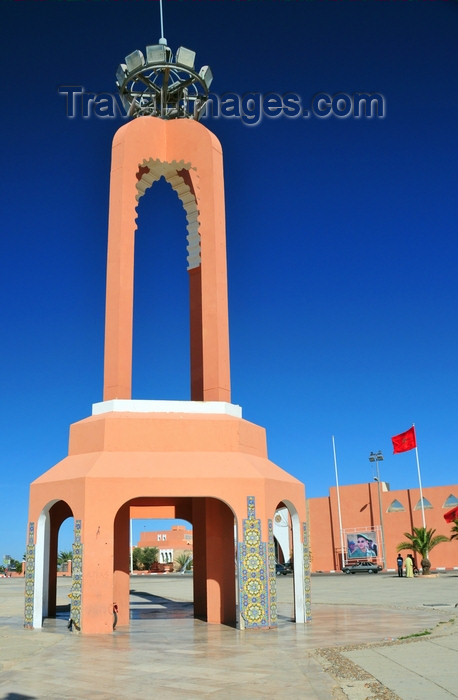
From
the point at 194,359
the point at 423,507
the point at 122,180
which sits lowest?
the point at 423,507

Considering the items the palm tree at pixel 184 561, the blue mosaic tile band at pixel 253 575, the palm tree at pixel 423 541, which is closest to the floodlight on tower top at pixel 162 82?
the blue mosaic tile band at pixel 253 575

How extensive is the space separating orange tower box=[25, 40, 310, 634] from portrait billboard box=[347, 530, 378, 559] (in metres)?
28.6

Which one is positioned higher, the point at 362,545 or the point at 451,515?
the point at 451,515

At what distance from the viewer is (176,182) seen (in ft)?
61.7

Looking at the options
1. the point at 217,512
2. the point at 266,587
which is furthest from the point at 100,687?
the point at 217,512

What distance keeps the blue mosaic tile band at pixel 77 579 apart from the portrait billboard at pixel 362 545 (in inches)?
1330

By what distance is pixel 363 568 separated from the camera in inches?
1658

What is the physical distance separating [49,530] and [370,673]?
9.63 meters

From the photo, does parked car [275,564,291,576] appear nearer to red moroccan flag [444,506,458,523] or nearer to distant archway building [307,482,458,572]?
distant archway building [307,482,458,572]

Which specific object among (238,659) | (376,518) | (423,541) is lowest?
(238,659)

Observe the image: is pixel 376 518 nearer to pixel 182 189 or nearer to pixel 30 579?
pixel 182 189

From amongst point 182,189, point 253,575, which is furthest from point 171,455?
point 182,189

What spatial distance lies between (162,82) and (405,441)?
3086 cm

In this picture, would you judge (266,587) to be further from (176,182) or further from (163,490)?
(176,182)
